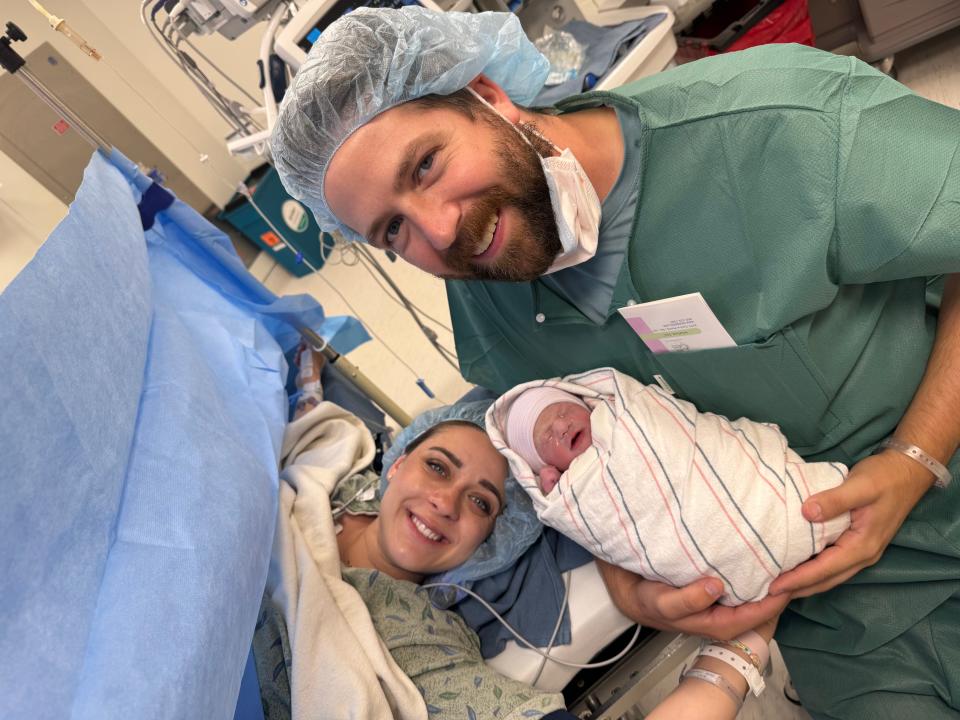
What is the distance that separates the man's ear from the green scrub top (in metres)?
0.16

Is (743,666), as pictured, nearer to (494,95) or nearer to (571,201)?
(571,201)

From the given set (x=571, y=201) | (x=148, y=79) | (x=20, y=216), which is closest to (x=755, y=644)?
(x=571, y=201)

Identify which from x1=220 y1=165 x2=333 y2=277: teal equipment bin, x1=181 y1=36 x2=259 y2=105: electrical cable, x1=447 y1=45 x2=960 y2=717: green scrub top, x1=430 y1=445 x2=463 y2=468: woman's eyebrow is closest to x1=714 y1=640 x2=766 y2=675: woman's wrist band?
x1=447 y1=45 x2=960 y2=717: green scrub top

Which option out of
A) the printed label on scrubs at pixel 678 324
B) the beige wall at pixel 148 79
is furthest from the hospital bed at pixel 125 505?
the beige wall at pixel 148 79

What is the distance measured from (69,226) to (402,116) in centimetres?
70

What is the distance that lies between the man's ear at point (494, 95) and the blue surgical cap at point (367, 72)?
4 centimetres

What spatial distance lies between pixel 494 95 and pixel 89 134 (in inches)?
43.6

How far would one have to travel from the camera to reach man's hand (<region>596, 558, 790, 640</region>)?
3.89ft

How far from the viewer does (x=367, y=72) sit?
3.56ft

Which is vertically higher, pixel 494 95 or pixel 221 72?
pixel 221 72

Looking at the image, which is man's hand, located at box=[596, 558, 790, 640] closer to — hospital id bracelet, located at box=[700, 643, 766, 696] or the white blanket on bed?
hospital id bracelet, located at box=[700, 643, 766, 696]

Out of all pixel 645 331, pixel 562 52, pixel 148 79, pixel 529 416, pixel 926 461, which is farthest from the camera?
pixel 148 79

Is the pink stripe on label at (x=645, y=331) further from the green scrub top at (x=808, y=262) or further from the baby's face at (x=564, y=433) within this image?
the baby's face at (x=564, y=433)

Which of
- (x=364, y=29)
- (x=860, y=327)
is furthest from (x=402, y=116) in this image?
(x=860, y=327)
